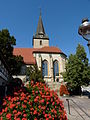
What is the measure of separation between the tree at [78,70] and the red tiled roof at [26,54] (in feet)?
48.7

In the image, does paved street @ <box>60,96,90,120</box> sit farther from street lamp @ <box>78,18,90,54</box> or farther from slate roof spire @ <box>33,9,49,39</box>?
slate roof spire @ <box>33,9,49,39</box>

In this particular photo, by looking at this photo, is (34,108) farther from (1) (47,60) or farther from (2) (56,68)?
(2) (56,68)

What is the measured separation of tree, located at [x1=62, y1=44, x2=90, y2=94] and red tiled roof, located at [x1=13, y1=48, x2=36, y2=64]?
48.7ft

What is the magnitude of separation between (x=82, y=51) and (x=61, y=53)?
15.1 meters

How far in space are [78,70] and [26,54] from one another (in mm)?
20950

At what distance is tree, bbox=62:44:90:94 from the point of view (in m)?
20.1

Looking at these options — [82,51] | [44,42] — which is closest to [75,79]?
[82,51]

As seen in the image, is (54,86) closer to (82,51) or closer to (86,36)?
(82,51)

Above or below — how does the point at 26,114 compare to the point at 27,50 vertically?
below

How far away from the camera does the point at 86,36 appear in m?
3.45

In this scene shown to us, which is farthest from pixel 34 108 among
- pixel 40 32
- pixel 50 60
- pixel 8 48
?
pixel 40 32

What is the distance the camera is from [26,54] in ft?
122

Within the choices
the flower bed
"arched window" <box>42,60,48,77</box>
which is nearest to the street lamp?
the flower bed

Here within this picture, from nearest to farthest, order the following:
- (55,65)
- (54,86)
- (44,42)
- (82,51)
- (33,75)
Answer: (82,51) → (33,75) → (54,86) → (55,65) → (44,42)
